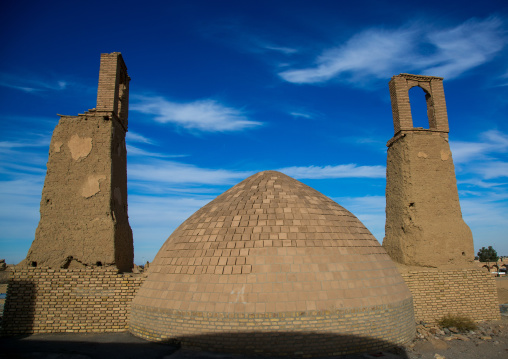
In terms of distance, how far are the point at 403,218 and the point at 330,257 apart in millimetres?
5578

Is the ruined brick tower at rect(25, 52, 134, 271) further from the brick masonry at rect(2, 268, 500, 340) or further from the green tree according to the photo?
the green tree

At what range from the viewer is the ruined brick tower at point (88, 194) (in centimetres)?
970

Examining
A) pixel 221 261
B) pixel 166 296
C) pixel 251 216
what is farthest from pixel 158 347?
pixel 251 216

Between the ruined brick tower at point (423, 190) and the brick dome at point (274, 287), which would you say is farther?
the ruined brick tower at point (423, 190)

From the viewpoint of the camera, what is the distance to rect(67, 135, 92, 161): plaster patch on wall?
1045 cm

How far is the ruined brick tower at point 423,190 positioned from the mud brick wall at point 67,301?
10167 mm

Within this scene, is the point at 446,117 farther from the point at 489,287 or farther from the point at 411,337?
the point at 411,337

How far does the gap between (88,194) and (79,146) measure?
70.9 inches

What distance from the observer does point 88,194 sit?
33.4 ft

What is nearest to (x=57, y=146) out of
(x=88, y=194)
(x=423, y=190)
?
(x=88, y=194)

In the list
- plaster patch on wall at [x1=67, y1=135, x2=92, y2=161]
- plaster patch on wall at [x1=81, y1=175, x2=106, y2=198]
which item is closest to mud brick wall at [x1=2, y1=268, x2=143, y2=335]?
plaster patch on wall at [x1=81, y1=175, x2=106, y2=198]

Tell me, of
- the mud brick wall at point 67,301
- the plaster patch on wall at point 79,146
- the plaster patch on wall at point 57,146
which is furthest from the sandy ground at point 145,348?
the plaster patch on wall at point 57,146

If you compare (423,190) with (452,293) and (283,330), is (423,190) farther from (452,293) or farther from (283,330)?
(283,330)

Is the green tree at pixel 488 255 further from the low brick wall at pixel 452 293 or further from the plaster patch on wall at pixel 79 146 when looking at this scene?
the plaster patch on wall at pixel 79 146
